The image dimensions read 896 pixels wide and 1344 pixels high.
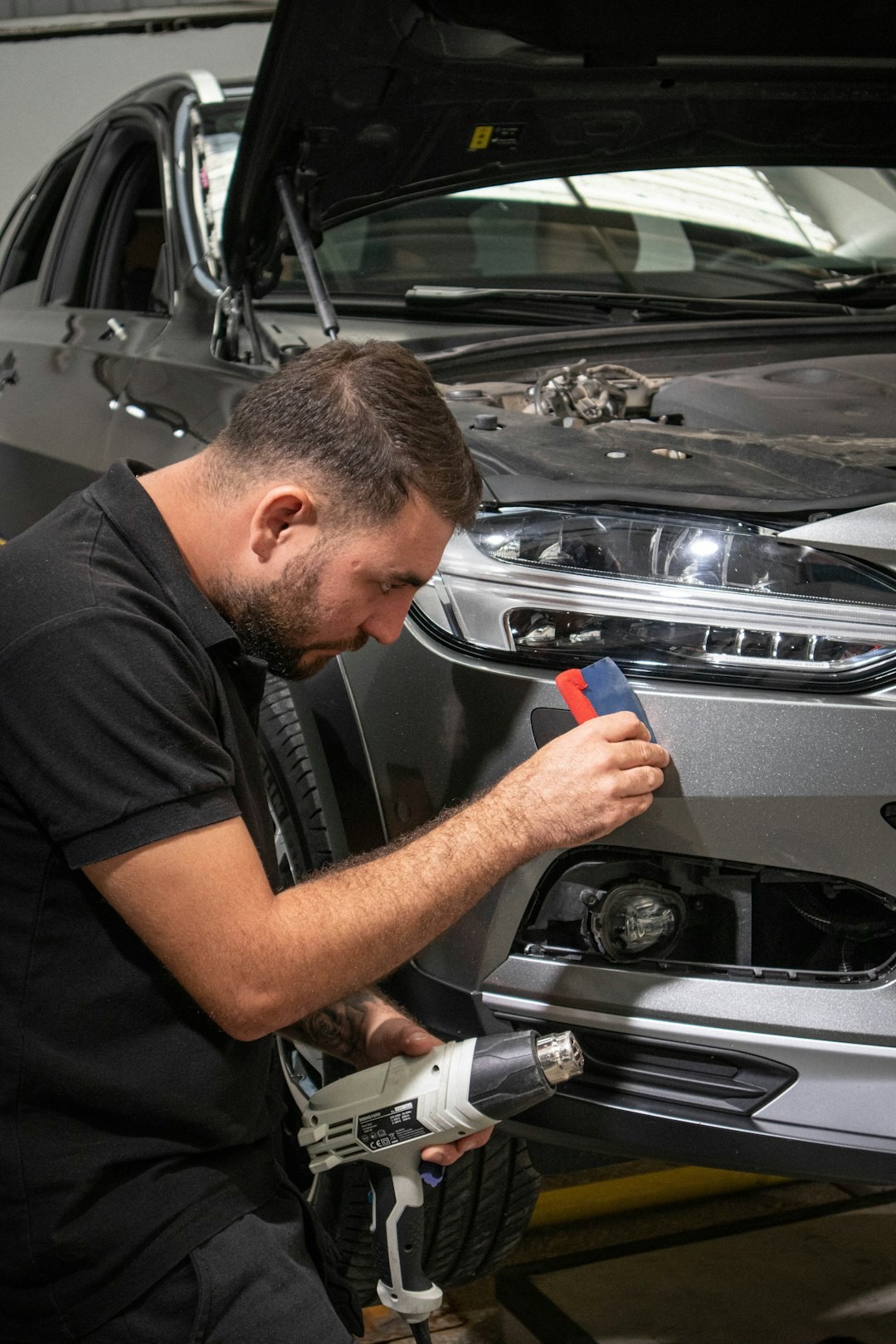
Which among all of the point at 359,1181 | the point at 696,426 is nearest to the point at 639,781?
the point at 359,1181

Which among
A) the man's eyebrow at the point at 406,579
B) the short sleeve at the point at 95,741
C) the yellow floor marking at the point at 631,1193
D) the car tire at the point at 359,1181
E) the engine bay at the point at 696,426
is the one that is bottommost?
the yellow floor marking at the point at 631,1193

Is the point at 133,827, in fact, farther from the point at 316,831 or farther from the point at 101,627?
the point at 316,831

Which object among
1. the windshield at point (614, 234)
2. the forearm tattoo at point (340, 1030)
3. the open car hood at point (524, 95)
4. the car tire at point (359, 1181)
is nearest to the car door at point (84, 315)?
the windshield at point (614, 234)

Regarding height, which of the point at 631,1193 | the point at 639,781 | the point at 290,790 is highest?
the point at 639,781

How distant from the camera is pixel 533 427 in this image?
178cm

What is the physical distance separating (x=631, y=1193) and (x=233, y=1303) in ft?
3.80

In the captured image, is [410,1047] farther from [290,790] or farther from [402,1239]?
[290,790]

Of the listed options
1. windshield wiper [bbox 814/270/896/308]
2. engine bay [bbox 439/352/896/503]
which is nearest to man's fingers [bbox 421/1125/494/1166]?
engine bay [bbox 439/352/896/503]

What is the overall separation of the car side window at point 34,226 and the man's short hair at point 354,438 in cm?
262

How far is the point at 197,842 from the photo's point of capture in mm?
1148

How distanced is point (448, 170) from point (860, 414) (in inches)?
37.3

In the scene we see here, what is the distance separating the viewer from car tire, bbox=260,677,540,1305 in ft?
5.60

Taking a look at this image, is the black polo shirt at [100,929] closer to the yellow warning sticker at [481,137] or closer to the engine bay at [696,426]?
the engine bay at [696,426]

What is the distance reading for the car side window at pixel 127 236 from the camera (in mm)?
3098
